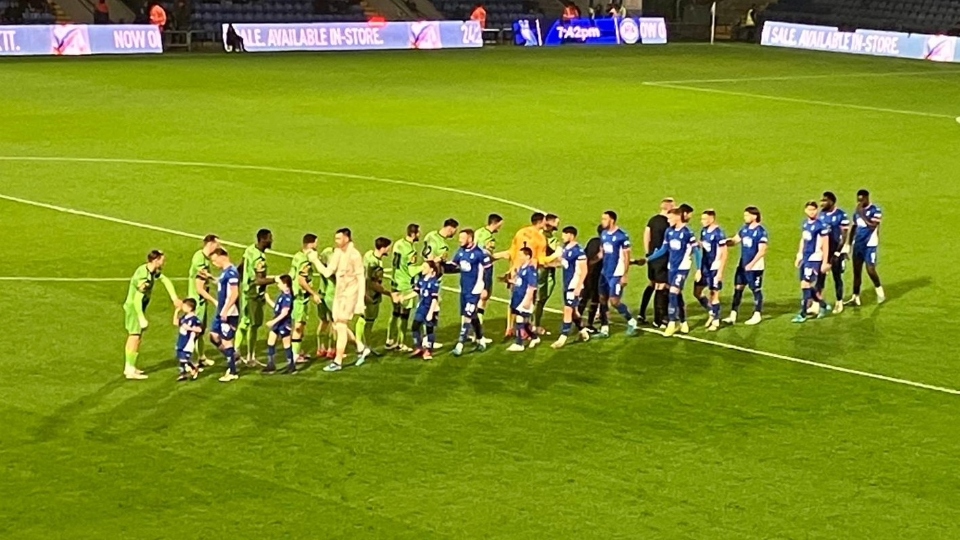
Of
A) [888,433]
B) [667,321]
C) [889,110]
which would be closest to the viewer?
[888,433]

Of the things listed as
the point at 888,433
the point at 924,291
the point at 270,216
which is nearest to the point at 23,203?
the point at 270,216

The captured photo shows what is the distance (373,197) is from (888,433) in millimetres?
15103

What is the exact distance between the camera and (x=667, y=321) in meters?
21.4

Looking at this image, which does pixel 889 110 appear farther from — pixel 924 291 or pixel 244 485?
pixel 244 485

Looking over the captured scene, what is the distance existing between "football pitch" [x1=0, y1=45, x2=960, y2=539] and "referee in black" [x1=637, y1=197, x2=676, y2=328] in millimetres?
770

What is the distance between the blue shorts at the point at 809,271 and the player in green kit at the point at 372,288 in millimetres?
5695

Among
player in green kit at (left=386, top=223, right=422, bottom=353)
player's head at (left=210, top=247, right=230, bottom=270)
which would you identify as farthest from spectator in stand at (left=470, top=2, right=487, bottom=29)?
player's head at (left=210, top=247, right=230, bottom=270)

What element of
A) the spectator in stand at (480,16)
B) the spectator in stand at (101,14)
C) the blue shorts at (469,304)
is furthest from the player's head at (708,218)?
the spectator in stand at (480,16)

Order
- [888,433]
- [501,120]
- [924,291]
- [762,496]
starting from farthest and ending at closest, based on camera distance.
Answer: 1. [501,120]
2. [924,291]
3. [888,433]
4. [762,496]

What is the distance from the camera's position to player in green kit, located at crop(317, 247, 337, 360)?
1923 centimetres

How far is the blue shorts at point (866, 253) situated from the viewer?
896 inches

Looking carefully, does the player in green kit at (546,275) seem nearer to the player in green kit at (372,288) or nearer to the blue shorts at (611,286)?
the blue shorts at (611,286)

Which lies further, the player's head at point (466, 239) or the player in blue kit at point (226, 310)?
the player's head at point (466, 239)

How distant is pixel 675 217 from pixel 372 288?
13.2ft
